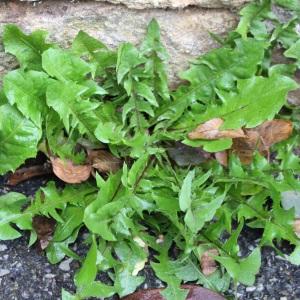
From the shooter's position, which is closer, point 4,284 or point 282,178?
point 4,284

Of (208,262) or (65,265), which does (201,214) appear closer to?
(208,262)

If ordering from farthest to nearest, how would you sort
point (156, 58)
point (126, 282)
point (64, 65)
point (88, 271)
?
1. point (156, 58)
2. point (64, 65)
3. point (126, 282)
4. point (88, 271)

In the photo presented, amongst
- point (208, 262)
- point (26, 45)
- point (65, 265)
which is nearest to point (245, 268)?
point (208, 262)

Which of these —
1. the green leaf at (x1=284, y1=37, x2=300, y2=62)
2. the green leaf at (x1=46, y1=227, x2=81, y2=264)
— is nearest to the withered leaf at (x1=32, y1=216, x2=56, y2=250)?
the green leaf at (x1=46, y1=227, x2=81, y2=264)

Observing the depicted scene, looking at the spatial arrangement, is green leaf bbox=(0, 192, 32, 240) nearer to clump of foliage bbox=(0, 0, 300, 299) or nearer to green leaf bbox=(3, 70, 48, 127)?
clump of foliage bbox=(0, 0, 300, 299)

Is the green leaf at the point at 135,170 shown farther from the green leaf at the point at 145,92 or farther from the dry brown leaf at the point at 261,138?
the dry brown leaf at the point at 261,138

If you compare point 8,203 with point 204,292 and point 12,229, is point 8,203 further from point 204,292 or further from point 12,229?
point 204,292

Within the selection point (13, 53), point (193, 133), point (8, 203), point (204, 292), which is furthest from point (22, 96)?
point (204, 292)
